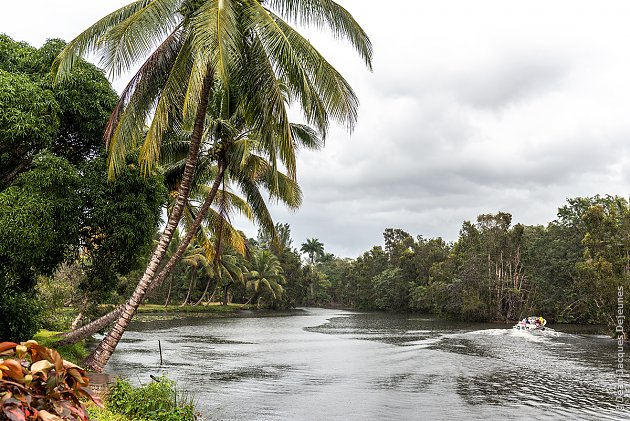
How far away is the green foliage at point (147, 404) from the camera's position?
29.7ft

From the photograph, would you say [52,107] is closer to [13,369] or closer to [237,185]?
[237,185]

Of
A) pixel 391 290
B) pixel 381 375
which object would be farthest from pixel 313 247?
pixel 381 375

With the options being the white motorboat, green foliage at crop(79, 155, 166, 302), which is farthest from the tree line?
green foliage at crop(79, 155, 166, 302)

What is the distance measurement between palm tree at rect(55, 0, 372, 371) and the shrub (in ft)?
22.9

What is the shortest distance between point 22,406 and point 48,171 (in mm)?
10935

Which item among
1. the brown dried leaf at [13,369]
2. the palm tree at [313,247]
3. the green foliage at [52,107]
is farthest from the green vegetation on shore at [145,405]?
the palm tree at [313,247]

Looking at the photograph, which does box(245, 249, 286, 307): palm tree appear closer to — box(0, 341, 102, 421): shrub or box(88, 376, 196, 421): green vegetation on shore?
box(88, 376, 196, 421): green vegetation on shore

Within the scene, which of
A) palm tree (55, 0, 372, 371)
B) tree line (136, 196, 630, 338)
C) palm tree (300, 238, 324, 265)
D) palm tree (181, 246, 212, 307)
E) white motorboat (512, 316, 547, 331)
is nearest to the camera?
palm tree (55, 0, 372, 371)

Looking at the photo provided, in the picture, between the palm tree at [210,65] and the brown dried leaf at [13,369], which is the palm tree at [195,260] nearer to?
the palm tree at [210,65]

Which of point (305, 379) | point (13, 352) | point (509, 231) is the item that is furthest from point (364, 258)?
point (13, 352)

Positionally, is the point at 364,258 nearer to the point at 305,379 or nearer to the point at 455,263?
the point at 455,263

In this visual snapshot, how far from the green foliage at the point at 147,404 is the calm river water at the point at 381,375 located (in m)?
3.01

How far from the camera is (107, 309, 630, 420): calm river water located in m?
14.3

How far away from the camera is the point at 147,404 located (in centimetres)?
938
